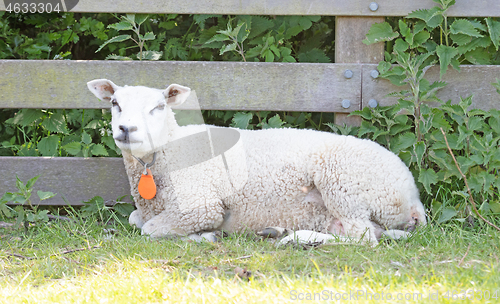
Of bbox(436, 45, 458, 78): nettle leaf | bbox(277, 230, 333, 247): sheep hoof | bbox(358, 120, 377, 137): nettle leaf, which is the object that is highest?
bbox(436, 45, 458, 78): nettle leaf

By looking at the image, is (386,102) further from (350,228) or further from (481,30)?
(350,228)

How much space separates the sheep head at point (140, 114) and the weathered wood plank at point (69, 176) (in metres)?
0.70

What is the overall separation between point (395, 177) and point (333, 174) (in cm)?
39

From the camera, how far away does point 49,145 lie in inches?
145

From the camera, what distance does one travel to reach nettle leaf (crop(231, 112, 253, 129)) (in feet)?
11.4

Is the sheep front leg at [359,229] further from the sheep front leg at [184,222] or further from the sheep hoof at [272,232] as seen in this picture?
the sheep front leg at [184,222]

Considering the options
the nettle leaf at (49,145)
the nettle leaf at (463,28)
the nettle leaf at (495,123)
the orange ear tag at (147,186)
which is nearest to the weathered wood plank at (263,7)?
the nettle leaf at (463,28)

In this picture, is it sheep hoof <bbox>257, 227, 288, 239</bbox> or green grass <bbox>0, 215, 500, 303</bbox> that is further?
sheep hoof <bbox>257, 227, 288, 239</bbox>

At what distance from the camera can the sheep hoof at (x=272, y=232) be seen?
294cm

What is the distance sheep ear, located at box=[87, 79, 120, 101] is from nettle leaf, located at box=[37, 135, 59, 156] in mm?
850

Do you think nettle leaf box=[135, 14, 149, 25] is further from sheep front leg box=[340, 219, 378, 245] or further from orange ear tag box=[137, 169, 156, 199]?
sheep front leg box=[340, 219, 378, 245]

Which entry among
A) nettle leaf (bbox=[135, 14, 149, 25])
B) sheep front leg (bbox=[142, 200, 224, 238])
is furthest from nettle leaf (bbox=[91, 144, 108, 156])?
nettle leaf (bbox=[135, 14, 149, 25])

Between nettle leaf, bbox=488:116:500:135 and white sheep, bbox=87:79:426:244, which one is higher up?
nettle leaf, bbox=488:116:500:135

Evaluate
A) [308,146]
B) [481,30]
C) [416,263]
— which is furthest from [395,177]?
[481,30]
